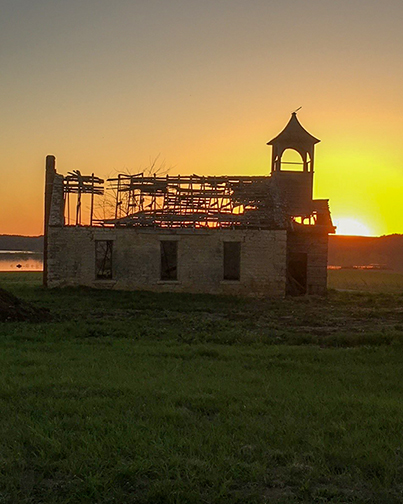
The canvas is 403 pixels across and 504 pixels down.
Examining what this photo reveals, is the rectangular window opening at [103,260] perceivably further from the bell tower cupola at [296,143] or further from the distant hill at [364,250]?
the distant hill at [364,250]

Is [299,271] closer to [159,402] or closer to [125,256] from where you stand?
[125,256]

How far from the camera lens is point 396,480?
525 centimetres

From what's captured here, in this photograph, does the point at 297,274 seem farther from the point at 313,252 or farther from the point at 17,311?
the point at 17,311

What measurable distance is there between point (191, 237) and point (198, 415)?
19.2 m

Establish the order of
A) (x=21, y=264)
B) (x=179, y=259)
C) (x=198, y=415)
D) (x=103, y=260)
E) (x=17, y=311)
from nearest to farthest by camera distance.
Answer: (x=198, y=415)
(x=17, y=311)
(x=179, y=259)
(x=103, y=260)
(x=21, y=264)

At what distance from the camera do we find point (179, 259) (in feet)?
85.7

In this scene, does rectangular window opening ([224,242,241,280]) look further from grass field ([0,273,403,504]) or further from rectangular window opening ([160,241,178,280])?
grass field ([0,273,403,504])

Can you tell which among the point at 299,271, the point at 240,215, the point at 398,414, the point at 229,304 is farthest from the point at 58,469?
the point at 299,271

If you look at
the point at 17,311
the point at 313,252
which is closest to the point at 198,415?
the point at 17,311

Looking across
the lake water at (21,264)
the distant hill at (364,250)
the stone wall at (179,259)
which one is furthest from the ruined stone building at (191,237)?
the distant hill at (364,250)

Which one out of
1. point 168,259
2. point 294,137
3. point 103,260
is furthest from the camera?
point 294,137

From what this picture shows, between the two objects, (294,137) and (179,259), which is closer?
(179,259)

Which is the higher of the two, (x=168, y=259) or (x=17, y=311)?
(x=168, y=259)

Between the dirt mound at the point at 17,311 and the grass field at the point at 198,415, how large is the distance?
2.31ft
